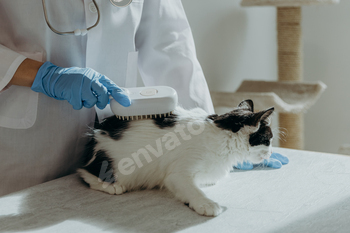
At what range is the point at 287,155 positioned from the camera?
3.40ft

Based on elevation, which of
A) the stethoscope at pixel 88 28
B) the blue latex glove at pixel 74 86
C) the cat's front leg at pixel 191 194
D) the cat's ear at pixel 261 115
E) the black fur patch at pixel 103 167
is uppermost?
the stethoscope at pixel 88 28

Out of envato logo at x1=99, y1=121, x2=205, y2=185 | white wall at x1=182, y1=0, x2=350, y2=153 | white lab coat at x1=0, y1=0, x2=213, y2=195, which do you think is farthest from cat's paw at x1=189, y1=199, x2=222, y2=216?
white wall at x1=182, y1=0, x2=350, y2=153

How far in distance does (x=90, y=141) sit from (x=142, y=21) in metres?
0.40

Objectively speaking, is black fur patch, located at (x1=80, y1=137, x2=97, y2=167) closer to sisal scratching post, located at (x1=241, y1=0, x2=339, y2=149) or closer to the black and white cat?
the black and white cat

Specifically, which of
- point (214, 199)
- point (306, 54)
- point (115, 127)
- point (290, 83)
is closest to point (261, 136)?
point (214, 199)

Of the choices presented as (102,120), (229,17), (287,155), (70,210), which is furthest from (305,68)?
(70,210)

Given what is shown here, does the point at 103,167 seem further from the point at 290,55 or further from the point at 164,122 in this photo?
the point at 290,55

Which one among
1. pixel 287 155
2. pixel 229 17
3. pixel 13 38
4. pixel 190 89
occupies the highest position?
pixel 229 17

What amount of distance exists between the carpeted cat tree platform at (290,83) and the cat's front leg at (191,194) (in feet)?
3.93

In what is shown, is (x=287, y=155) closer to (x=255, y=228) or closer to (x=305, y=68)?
(x=255, y=228)

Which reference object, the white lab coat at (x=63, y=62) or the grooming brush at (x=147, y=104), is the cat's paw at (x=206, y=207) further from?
the white lab coat at (x=63, y=62)

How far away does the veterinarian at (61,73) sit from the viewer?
776 mm

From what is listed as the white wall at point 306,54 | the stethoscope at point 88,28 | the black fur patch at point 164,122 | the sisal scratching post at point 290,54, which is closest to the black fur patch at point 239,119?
the black fur patch at point 164,122

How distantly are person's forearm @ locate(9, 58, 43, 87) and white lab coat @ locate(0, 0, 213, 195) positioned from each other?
0.01 metres
